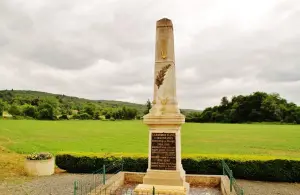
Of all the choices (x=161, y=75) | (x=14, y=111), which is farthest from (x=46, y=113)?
(x=161, y=75)

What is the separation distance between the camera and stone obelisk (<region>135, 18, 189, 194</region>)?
10.5m

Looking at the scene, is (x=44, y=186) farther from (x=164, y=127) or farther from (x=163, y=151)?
(x=164, y=127)

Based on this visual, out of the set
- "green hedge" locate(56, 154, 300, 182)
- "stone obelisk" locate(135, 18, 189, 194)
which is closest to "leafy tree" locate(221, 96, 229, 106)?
"green hedge" locate(56, 154, 300, 182)

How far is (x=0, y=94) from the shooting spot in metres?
149

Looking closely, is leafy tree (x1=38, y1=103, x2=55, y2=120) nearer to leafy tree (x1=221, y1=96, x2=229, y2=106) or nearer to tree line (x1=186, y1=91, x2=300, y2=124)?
tree line (x1=186, y1=91, x2=300, y2=124)

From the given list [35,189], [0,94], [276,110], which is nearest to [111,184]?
[35,189]

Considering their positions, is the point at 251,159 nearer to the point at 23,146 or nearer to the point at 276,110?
the point at 23,146

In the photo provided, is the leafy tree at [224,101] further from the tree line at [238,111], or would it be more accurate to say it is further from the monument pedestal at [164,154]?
the monument pedestal at [164,154]

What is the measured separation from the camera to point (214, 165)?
16.4m

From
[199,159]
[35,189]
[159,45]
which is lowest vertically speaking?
[35,189]

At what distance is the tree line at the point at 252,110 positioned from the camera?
90.6m

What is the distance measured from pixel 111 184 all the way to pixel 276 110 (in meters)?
87.7

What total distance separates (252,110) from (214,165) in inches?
3321

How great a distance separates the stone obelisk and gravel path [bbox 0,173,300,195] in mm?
4408
